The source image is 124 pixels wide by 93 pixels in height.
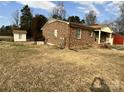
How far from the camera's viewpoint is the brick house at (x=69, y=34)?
18344 mm

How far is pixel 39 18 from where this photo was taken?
33781 mm

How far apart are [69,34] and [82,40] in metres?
2.49

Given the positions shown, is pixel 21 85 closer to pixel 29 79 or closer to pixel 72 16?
pixel 29 79

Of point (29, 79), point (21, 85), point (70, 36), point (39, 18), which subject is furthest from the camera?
point (39, 18)

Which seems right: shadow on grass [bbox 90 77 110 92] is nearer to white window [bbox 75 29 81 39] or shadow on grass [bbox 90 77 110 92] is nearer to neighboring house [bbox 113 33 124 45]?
white window [bbox 75 29 81 39]

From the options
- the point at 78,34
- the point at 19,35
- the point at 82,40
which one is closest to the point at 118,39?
the point at 82,40

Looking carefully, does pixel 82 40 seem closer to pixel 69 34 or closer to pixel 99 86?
pixel 69 34

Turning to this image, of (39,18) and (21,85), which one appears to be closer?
(21,85)

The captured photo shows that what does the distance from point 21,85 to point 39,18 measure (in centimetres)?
2904

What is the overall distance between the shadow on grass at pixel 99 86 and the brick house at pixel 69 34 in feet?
38.8

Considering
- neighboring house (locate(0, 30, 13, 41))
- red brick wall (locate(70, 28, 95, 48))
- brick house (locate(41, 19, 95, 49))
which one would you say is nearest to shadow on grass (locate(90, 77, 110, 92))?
brick house (locate(41, 19, 95, 49))

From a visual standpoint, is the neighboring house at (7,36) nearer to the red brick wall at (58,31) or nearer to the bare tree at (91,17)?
the red brick wall at (58,31)

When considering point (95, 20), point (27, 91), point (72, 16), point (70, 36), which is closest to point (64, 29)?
point (70, 36)

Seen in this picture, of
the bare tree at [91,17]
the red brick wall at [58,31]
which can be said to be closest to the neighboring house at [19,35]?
the red brick wall at [58,31]
